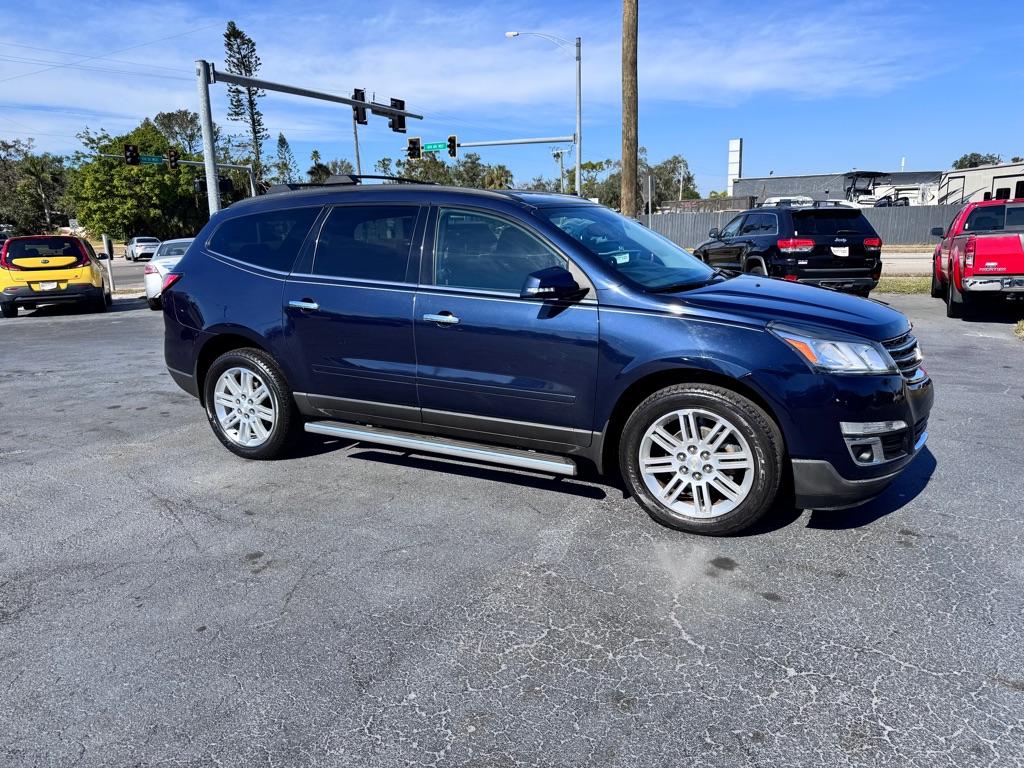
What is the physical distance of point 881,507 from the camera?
4160 millimetres

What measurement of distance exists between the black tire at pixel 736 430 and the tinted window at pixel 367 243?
1732 millimetres

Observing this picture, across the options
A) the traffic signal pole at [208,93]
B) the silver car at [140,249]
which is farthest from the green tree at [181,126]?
the traffic signal pole at [208,93]

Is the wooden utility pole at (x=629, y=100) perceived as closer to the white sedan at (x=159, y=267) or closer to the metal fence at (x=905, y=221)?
the white sedan at (x=159, y=267)

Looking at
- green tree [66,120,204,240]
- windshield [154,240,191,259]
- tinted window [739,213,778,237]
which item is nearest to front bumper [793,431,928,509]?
tinted window [739,213,778,237]

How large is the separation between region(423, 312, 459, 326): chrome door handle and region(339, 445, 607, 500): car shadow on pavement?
110 cm

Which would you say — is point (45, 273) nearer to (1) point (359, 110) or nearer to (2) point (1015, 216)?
(1) point (359, 110)

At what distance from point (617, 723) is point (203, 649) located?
1643 millimetres

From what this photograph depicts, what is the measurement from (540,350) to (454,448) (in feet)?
2.73

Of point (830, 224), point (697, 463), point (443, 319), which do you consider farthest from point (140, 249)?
point (697, 463)

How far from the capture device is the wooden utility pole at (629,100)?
17.2m

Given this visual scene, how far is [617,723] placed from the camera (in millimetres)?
2439

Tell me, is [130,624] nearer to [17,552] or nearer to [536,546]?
[17,552]

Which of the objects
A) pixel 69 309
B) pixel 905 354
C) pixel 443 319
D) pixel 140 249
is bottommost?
pixel 69 309

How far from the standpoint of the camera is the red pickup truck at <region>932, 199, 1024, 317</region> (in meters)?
10.0
